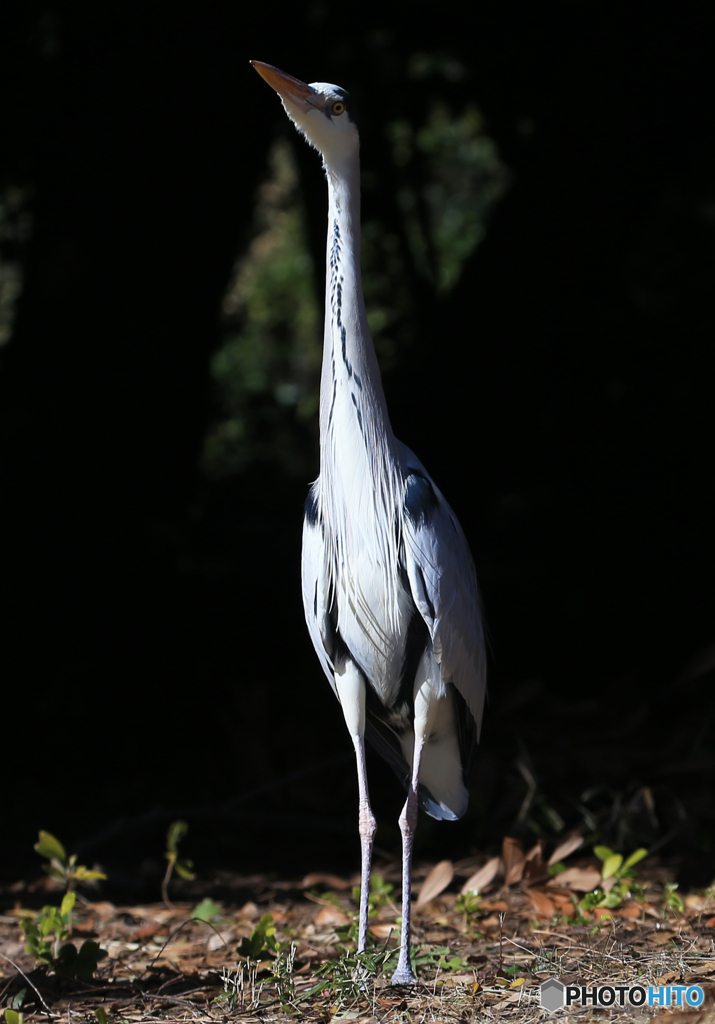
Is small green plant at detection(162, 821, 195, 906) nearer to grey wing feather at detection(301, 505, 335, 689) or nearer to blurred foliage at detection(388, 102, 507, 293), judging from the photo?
grey wing feather at detection(301, 505, 335, 689)

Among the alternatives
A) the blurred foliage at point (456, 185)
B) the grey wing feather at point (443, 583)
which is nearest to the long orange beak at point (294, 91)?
the grey wing feather at point (443, 583)

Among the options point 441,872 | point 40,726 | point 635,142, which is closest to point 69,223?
point 40,726

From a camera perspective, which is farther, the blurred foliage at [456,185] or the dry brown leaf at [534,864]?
the blurred foliage at [456,185]

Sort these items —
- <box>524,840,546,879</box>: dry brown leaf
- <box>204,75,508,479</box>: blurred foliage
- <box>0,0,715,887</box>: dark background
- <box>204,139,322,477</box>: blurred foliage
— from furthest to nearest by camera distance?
<box>204,139,322,477</box>: blurred foliage, <box>204,75,508,479</box>: blurred foliage, <box>0,0,715,887</box>: dark background, <box>524,840,546,879</box>: dry brown leaf

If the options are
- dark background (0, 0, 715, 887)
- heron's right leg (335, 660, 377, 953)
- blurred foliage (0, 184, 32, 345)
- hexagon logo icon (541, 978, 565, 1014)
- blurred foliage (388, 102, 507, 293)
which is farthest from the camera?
blurred foliage (388, 102, 507, 293)

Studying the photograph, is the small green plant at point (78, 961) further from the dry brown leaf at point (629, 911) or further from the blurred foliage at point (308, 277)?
the blurred foliage at point (308, 277)

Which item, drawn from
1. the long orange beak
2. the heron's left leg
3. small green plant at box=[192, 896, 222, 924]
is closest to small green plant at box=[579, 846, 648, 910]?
the heron's left leg

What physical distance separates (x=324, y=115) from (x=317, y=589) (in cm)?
135

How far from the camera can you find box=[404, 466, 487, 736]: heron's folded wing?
2633 millimetres

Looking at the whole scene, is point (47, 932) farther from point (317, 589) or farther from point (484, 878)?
point (484, 878)

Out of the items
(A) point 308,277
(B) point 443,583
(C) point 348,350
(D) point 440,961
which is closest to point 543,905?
(D) point 440,961

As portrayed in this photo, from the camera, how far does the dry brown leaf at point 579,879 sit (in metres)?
3.20

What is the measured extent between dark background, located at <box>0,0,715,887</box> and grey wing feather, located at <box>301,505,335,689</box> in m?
1.33

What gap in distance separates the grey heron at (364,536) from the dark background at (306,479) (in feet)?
4.42
